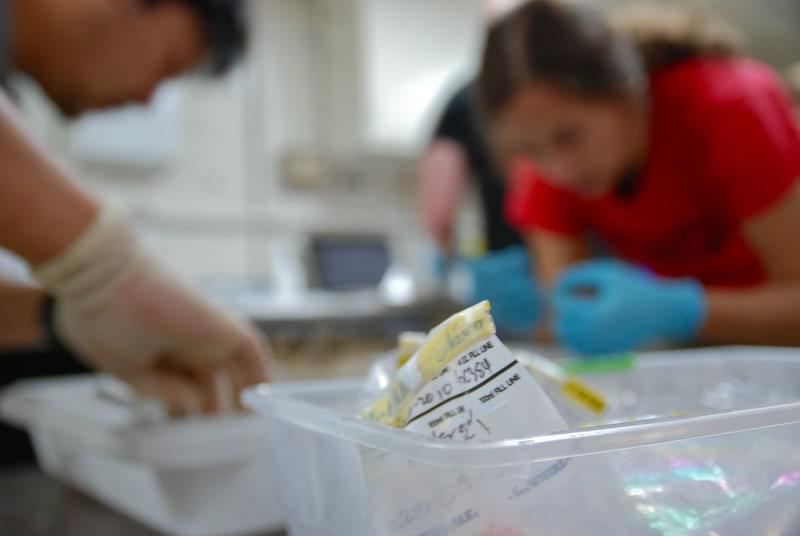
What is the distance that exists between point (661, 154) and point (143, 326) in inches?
32.1

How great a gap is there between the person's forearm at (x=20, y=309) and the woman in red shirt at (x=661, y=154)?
72cm

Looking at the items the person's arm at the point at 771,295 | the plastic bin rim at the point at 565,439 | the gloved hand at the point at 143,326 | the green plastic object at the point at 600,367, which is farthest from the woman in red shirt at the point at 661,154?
the plastic bin rim at the point at 565,439

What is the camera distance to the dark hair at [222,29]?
98 cm

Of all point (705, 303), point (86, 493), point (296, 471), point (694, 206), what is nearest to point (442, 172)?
point (694, 206)

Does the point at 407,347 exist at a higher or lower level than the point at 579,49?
lower

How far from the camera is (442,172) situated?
1.86 m

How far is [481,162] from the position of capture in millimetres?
1860

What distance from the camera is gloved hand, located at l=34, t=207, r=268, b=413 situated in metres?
0.53

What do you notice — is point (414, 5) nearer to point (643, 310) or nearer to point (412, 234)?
point (412, 234)

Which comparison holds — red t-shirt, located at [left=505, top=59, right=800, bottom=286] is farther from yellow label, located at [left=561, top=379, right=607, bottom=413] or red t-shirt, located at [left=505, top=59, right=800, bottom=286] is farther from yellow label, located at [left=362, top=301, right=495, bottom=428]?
yellow label, located at [left=362, top=301, right=495, bottom=428]

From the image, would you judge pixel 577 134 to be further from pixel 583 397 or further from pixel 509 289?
pixel 583 397

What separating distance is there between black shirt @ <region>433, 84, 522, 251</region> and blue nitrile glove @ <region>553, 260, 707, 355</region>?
839mm

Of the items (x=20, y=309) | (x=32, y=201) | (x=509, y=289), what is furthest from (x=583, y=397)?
(x=509, y=289)

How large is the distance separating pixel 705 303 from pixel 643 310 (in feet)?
0.29
